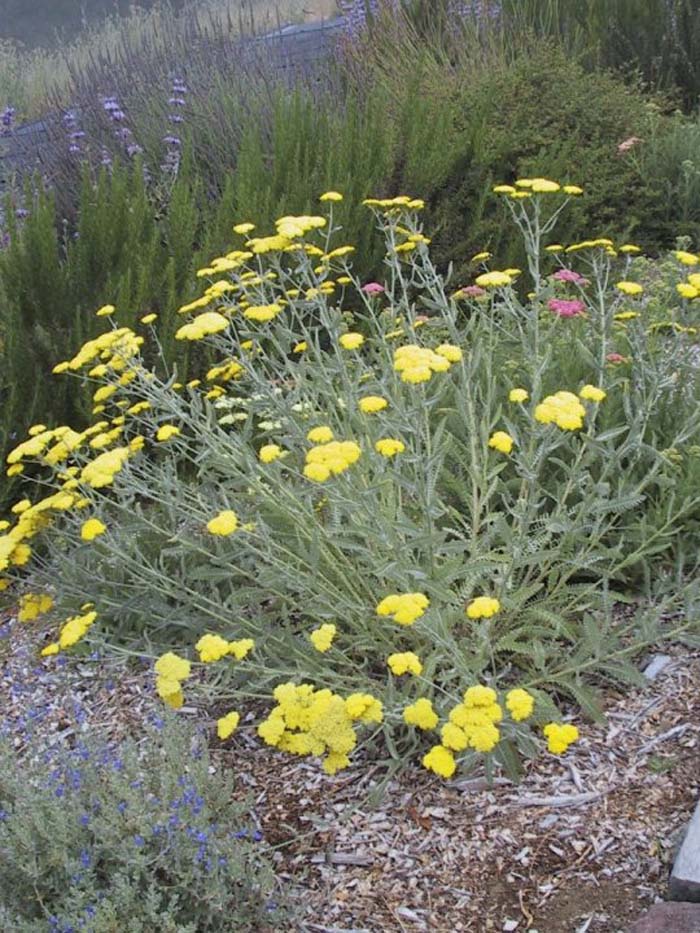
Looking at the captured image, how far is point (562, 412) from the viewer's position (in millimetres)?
2074

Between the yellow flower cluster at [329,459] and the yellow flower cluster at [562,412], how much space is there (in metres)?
0.39

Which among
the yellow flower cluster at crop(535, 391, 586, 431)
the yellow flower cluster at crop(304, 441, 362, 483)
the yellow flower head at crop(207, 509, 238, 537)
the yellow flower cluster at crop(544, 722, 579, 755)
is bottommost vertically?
the yellow flower cluster at crop(544, 722, 579, 755)

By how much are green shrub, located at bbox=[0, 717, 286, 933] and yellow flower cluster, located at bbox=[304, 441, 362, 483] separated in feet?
1.98

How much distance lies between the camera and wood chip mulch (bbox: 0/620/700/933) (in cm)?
195

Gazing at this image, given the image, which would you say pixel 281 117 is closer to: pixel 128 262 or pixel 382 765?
pixel 128 262

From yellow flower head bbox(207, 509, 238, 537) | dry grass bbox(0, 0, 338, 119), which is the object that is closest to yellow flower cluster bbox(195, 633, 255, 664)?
yellow flower head bbox(207, 509, 238, 537)

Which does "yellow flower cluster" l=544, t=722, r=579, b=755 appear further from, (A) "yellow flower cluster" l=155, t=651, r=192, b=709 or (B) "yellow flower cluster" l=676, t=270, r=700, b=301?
(B) "yellow flower cluster" l=676, t=270, r=700, b=301

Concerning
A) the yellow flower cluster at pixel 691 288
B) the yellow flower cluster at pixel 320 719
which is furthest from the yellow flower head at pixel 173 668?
the yellow flower cluster at pixel 691 288

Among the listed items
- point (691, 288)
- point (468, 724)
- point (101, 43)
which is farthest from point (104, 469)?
point (101, 43)

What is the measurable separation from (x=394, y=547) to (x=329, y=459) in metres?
0.29

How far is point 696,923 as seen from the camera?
1705mm

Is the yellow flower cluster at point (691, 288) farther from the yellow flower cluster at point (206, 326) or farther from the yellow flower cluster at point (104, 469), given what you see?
the yellow flower cluster at point (104, 469)

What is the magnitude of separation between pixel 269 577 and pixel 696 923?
3.88ft

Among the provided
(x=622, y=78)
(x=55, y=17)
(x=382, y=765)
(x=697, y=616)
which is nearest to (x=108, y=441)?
(x=382, y=765)
